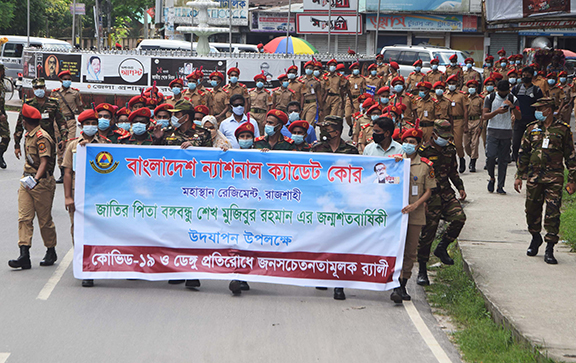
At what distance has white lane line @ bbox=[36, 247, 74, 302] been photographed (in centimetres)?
708

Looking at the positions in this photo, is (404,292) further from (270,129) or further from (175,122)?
(175,122)

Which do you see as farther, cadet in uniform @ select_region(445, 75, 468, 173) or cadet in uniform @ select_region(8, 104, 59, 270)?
cadet in uniform @ select_region(445, 75, 468, 173)

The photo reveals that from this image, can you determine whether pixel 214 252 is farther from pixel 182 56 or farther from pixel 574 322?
pixel 182 56

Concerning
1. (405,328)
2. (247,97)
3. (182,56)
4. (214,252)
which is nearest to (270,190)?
(214,252)

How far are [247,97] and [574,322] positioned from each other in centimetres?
1066

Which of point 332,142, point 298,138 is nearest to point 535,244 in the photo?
point 332,142

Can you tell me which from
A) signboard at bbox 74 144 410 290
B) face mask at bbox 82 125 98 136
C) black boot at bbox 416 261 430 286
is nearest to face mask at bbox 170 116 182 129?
face mask at bbox 82 125 98 136

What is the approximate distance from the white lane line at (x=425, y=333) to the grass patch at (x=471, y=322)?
177 mm

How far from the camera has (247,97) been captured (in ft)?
52.5

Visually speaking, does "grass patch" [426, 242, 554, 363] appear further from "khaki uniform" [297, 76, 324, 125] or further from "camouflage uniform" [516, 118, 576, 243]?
"khaki uniform" [297, 76, 324, 125]

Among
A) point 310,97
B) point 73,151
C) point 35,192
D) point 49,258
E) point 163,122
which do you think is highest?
point 310,97

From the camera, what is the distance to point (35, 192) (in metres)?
7.90

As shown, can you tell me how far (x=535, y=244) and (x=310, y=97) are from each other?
9529 millimetres

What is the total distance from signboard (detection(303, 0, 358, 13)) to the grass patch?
104 feet
